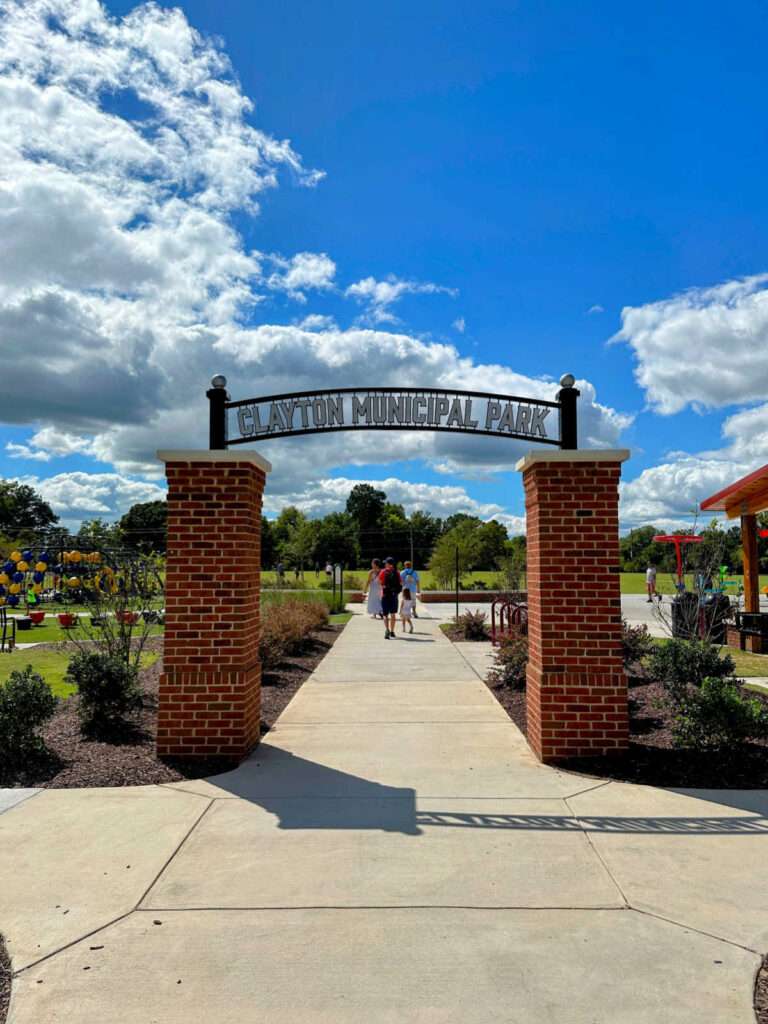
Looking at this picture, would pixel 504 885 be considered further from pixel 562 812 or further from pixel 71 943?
pixel 71 943

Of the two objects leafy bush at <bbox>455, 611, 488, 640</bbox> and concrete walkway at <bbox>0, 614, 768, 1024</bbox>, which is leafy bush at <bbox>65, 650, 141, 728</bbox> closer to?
concrete walkway at <bbox>0, 614, 768, 1024</bbox>

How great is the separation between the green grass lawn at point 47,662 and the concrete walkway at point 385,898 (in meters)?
5.61

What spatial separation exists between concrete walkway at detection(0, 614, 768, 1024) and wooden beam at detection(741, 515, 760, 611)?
10.6 metres

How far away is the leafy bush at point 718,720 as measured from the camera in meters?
5.22

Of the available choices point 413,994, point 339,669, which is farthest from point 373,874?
point 339,669

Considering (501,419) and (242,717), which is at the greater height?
(501,419)

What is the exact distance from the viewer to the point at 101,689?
6.23 m

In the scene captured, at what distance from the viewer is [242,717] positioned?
567cm

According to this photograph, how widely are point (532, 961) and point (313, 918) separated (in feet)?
3.24

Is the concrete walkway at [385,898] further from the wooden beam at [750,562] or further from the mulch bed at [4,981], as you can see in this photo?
the wooden beam at [750,562]

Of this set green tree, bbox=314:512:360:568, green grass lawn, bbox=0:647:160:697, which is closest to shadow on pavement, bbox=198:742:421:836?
green grass lawn, bbox=0:647:160:697

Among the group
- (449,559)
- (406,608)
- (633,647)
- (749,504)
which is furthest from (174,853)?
(449,559)

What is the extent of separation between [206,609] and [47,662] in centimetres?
745

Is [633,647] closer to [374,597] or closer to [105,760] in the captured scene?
[105,760]
